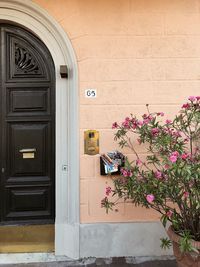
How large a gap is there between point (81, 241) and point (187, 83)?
2.34 metres

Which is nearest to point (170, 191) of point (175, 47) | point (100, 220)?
point (100, 220)

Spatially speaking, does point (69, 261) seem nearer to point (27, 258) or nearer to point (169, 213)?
point (27, 258)

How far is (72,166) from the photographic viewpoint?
3.38 meters

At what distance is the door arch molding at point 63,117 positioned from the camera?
336 cm

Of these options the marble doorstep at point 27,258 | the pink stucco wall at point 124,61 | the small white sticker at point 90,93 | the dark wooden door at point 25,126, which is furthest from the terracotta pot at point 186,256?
the small white sticker at point 90,93

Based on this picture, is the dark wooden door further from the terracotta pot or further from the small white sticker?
the terracotta pot

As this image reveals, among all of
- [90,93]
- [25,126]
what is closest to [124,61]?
[90,93]

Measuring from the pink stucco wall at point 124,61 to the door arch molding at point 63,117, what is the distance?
0.30 ft

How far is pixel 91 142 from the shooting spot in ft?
11.1

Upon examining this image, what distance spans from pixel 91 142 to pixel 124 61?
108cm

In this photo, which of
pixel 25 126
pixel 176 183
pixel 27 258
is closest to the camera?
pixel 176 183

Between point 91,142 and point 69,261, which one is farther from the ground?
point 91,142

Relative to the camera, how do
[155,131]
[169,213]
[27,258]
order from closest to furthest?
[169,213], [155,131], [27,258]

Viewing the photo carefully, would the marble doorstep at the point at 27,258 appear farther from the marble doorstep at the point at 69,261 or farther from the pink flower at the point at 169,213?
the pink flower at the point at 169,213
